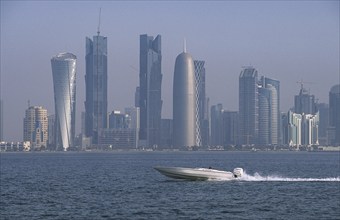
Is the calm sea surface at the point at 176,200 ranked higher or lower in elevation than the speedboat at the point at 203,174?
lower

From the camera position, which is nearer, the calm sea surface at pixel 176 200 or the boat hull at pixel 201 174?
the calm sea surface at pixel 176 200

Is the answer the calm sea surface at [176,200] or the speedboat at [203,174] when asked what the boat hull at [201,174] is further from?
the calm sea surface at [176,200]

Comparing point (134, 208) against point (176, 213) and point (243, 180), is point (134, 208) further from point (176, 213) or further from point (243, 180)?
point (243, 180)

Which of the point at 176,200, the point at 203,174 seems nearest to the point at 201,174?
the point at 203,174

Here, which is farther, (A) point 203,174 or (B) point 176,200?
(A) point 203,174

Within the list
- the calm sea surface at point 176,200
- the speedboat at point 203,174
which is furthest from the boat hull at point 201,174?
the calm sea surface at point 176,200

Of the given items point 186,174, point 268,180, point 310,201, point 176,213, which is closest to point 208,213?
point 176,213

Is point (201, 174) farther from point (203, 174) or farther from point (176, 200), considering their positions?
point (176, 200)

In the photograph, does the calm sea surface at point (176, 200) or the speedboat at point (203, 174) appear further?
the speedboat at point (203, 174)

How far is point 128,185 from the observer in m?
89.6

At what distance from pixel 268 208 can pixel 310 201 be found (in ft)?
23.2

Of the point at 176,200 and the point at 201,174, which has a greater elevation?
the point at 201,174

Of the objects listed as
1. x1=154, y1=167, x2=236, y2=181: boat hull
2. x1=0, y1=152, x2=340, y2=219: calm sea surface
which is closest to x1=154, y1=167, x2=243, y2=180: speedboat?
x1=154, y1=167, x2=236, y2=181: boat hull

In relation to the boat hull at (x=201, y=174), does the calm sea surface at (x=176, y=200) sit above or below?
below
